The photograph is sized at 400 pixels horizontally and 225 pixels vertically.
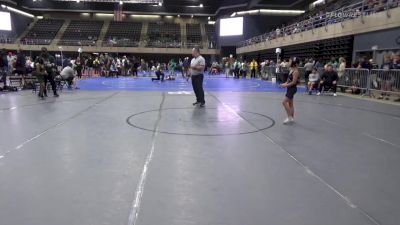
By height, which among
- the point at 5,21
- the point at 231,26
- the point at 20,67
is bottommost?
the point at 20,67

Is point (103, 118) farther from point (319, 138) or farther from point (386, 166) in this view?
point (386, 166)

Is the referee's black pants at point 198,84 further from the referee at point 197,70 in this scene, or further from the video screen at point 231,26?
the video screen at point 231,26

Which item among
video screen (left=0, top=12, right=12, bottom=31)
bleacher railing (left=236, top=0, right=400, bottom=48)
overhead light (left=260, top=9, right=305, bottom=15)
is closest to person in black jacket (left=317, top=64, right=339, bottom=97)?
bleacher railing (left=236, top=0, right=400, bottom=48)

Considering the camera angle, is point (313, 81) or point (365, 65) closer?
point (365, 65)

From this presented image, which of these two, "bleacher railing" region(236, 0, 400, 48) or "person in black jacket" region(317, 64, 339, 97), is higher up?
"bleacher railing" region(236, 0, 400, 48)

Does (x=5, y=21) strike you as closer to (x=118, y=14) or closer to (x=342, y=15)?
(x=118, y=14)

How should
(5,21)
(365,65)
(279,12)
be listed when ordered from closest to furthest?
(365,65) < (279,12) < (5,21)

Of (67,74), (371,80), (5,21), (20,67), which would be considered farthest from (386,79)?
(5,21)

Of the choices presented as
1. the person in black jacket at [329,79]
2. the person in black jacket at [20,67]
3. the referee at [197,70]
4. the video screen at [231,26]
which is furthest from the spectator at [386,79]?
the video screen at [231,26]

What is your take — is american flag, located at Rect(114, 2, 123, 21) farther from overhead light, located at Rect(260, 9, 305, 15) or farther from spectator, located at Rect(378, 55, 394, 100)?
spectator, located at Rect(378, 55, 394, 100)

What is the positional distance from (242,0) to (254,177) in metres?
42.3

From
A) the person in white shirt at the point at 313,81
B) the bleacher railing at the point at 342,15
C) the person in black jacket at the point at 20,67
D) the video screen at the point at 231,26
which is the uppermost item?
the video screen at the point at 231,26

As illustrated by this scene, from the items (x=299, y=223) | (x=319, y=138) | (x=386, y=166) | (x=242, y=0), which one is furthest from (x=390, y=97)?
(x=242, y=0)

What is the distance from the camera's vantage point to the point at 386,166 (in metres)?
4.87
